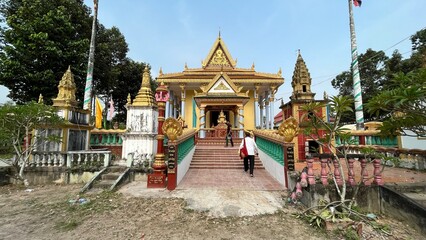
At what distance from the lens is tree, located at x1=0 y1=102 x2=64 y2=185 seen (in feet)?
18.1

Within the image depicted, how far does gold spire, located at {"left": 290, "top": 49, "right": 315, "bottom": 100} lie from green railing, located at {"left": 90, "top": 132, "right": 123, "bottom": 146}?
9131 millimetres

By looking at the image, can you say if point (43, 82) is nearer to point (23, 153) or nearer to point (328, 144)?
point (23, 153)

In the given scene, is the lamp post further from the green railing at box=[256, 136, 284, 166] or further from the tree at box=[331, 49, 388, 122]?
the tree at box=[331, 49, 388, 122]

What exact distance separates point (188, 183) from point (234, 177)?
153 centimetres

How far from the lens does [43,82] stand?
1238cm

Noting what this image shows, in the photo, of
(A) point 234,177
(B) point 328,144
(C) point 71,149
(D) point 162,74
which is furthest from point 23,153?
(D) point 162,74

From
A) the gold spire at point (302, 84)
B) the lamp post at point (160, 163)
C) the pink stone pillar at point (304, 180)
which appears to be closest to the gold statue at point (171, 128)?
the lamp post at point (160, 163)

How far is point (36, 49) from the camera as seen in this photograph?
38.9 feet

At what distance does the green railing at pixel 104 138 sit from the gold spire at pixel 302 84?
9.13 metres

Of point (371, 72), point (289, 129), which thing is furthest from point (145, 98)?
point (371, 72)

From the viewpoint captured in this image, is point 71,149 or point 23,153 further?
point 71,149

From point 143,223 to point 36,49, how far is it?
49.2ft

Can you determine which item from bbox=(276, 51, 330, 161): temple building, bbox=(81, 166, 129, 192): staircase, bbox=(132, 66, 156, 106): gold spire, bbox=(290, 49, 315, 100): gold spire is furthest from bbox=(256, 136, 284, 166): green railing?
bbox=(132, 66, 156, 106): gold spire

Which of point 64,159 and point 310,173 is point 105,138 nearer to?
point 64,159
